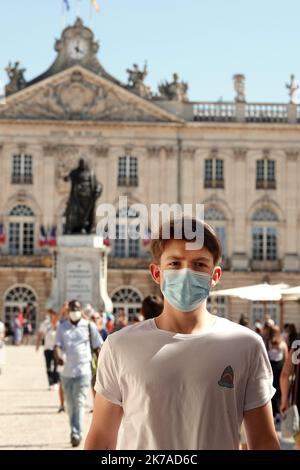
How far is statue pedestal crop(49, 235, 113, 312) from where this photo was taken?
25547 millimetres

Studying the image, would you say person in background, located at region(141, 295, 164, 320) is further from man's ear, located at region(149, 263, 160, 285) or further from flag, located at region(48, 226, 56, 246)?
flag, located at region(48, 226, 56, 246)

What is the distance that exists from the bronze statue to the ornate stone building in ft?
66.7

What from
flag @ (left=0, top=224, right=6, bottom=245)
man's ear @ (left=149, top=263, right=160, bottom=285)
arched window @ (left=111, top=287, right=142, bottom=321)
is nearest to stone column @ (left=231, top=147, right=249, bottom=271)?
arched window @ (left=111, top=287, right=142, bottom=321)

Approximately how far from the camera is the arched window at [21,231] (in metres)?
46.9

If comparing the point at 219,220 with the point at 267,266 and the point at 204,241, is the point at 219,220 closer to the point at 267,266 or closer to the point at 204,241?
the point at 267,266

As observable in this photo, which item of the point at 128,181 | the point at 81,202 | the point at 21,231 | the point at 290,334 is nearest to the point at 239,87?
the point at 128,181

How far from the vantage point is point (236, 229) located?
47.8 meters

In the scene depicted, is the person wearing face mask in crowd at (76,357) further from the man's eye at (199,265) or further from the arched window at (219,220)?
the arched window at (219,220)

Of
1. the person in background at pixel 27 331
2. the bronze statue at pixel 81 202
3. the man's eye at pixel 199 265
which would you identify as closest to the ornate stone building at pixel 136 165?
the person in background at pixel 27 331

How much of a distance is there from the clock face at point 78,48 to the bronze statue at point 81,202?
2255 cm

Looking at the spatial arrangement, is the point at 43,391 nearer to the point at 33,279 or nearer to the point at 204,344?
the point at 204,344

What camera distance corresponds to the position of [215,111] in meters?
49.0
